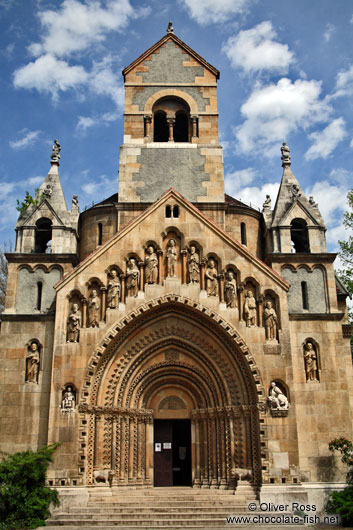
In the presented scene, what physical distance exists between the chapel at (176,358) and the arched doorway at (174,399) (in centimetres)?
5

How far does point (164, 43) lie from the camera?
26781 millimetres

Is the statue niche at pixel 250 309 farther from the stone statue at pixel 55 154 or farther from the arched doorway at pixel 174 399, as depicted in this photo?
the stone statue at pixel 55 154

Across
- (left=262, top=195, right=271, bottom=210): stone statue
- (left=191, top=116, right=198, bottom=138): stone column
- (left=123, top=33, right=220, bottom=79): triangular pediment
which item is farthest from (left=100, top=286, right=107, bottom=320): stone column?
(left=123, top=33, right=220, bottom=79): triangular pediment

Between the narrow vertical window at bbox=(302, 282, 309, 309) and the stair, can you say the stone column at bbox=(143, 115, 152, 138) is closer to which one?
the narrow vertical window at bbox=(302, 282, 309, 309)

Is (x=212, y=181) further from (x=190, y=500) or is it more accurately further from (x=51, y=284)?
(x=190, y=500)

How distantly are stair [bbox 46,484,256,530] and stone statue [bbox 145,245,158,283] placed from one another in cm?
744

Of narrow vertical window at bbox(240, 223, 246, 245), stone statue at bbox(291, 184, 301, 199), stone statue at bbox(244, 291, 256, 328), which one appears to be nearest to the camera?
stone statue at bbox(244, 291, 256, 328)

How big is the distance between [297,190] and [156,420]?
11.5 meters

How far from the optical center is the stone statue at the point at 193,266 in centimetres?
2008

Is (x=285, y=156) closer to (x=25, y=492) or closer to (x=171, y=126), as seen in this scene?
(x=171, y=126)

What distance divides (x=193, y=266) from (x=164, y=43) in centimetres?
1289

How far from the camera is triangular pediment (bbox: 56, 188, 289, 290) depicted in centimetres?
2003

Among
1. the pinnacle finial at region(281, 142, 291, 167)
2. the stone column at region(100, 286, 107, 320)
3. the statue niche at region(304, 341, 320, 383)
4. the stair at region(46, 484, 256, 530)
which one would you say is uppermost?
the pinnacle finial at region(281, 142, 291, 167)

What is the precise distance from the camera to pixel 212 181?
24.2 m
